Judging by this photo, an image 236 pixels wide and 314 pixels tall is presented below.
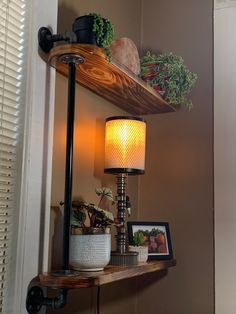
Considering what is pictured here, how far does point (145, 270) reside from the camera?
1.56 meters

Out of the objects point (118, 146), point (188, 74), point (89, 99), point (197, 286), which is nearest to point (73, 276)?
point (118, 146)

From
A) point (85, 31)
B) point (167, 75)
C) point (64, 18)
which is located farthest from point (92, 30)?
point (167, 75)

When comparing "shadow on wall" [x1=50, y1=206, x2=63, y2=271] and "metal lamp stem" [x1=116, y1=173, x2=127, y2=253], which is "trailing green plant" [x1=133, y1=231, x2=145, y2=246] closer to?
"metal lamp stem" [x1=116, y1=173, x2=127, y2=253]

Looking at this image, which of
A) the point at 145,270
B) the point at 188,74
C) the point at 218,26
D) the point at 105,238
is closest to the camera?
the point at 105,238

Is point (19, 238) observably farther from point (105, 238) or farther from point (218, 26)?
point (218, 26)

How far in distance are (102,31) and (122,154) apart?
0.47 metres

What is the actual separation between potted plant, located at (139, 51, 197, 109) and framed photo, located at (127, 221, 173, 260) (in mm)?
Answer: 569

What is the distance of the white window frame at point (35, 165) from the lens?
128 cm

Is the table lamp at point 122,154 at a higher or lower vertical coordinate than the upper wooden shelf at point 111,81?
lower

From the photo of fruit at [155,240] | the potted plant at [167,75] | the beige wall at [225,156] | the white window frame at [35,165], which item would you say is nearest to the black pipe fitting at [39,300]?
the white window frame at [35,165]

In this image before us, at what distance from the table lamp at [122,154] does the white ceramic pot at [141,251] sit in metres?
0.05

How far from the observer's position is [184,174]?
201 cm

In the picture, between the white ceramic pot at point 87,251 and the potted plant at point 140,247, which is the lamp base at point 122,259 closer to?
the potted plant at point 140,247

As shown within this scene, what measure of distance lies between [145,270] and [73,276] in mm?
426
